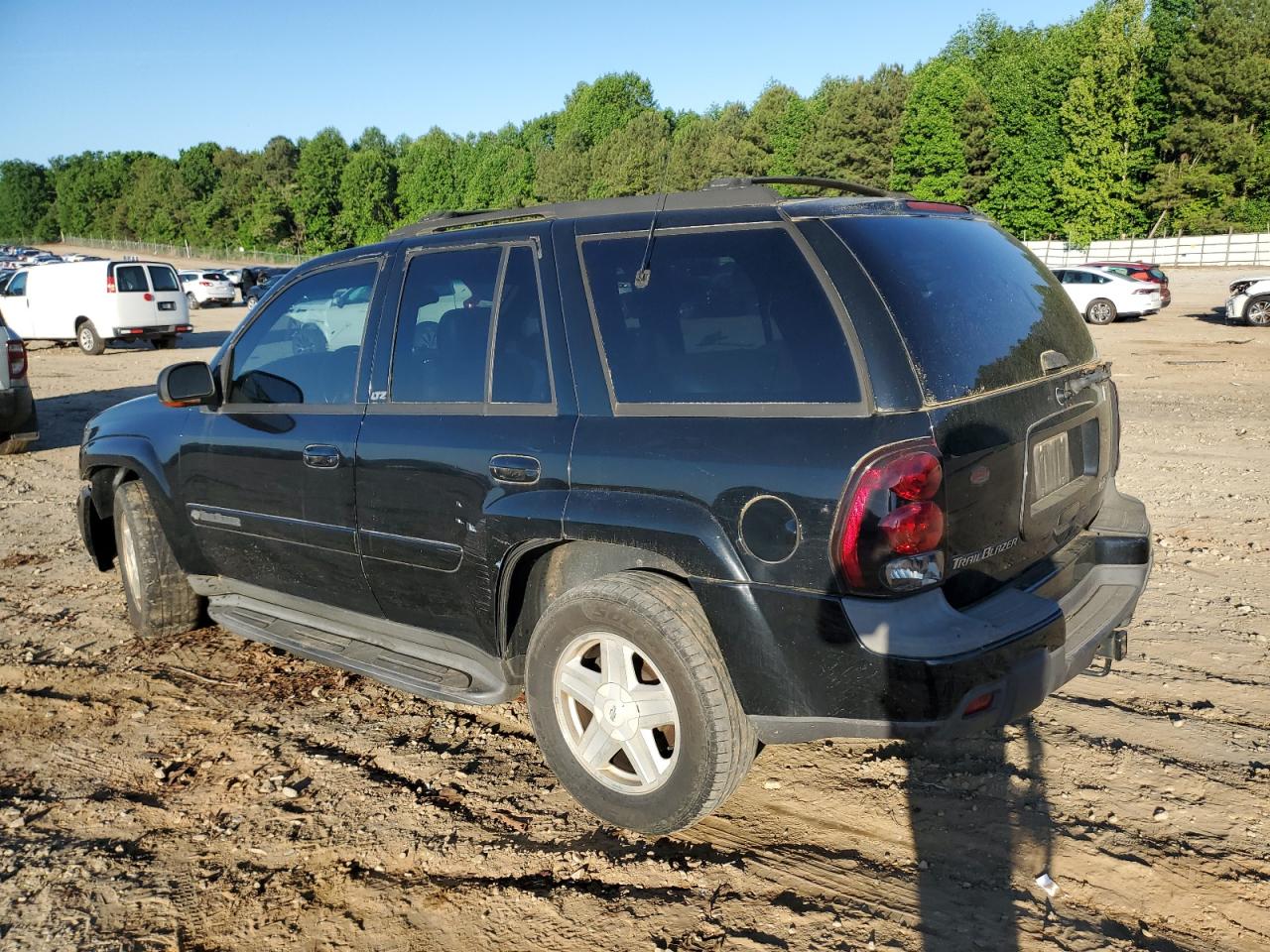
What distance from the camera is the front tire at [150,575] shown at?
17.0 feet

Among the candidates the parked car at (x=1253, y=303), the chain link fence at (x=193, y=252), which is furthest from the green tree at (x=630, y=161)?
the chain link fence at (x=193, y=252)

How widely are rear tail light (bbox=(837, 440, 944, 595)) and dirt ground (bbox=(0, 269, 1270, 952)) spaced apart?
976mm

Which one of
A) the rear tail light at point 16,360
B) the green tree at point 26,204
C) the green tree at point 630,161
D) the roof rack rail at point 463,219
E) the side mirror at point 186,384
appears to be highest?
the green tree at point 26,204

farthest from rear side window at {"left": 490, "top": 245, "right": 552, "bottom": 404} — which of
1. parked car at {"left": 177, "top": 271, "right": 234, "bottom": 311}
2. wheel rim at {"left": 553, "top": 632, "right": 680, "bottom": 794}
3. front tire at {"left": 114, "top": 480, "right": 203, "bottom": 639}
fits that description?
parked car at {"left": 177, "top": 271, "right": 234, "bottom": 311}

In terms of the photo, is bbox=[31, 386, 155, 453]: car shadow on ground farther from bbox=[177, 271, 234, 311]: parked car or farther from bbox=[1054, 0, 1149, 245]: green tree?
bbox=[1054, 0, 1149, 245]: green tree

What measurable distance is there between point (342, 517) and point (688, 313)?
1698 millimetres

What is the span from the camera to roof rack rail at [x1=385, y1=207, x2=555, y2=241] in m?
3.79

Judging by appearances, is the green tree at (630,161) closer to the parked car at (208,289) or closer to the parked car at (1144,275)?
the parked car at (1144,275)

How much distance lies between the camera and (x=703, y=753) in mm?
3051

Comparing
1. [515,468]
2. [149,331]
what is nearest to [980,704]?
[515,468]


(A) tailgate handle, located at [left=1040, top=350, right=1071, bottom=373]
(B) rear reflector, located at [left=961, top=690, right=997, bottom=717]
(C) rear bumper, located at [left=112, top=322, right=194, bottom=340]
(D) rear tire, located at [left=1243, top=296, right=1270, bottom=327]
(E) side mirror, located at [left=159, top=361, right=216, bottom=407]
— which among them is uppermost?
(C) rear bumper, located at [left=112, top=322, right=194, bottom=340]

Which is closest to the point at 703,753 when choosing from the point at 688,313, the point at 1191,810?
the point at 688,313

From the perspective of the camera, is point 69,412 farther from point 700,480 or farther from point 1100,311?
point 1100,311

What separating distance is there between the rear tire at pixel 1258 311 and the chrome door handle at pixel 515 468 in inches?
974
